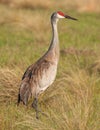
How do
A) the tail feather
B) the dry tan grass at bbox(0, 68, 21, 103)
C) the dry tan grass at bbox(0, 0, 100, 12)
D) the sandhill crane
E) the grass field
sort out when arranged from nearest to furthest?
the grass field, the tail feather, the sandhill crane, the dry tan grass at bbox(0, 68, 21, 103), the dry tan grass at bbox(0, 0, 100, 12)

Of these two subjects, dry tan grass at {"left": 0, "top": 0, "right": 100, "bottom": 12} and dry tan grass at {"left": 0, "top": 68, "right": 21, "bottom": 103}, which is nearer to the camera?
dry tan grass at {"left": 0, "top": 68, "right": 21, "bottom": 103}

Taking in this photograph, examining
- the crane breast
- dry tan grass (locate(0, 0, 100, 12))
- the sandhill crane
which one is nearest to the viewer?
the sandhill crane

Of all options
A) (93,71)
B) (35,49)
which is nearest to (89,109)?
(93,71)

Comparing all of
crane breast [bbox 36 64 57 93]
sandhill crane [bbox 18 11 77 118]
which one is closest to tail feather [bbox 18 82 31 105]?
sandhill crane [bbox 18 11 77 118]

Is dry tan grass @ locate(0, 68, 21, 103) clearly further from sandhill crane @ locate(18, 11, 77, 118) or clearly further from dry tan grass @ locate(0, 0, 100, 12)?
dry tan grass @ locate(0, 0, 100, 12)

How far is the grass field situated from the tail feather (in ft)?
0.57

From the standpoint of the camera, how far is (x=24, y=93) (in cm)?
720

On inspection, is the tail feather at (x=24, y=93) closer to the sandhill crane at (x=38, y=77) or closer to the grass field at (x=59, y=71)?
the sandhill crane at (x=38, y=77)

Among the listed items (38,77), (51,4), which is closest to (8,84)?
(38,77)

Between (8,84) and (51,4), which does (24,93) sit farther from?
Answer: (51,4)

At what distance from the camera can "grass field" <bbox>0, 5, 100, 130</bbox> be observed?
659cm

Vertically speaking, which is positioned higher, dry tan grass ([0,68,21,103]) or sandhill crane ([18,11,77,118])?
sandhill crane ([18,11,77,118])

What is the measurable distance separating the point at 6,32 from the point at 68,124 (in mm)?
7791

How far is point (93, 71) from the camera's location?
988 cm
